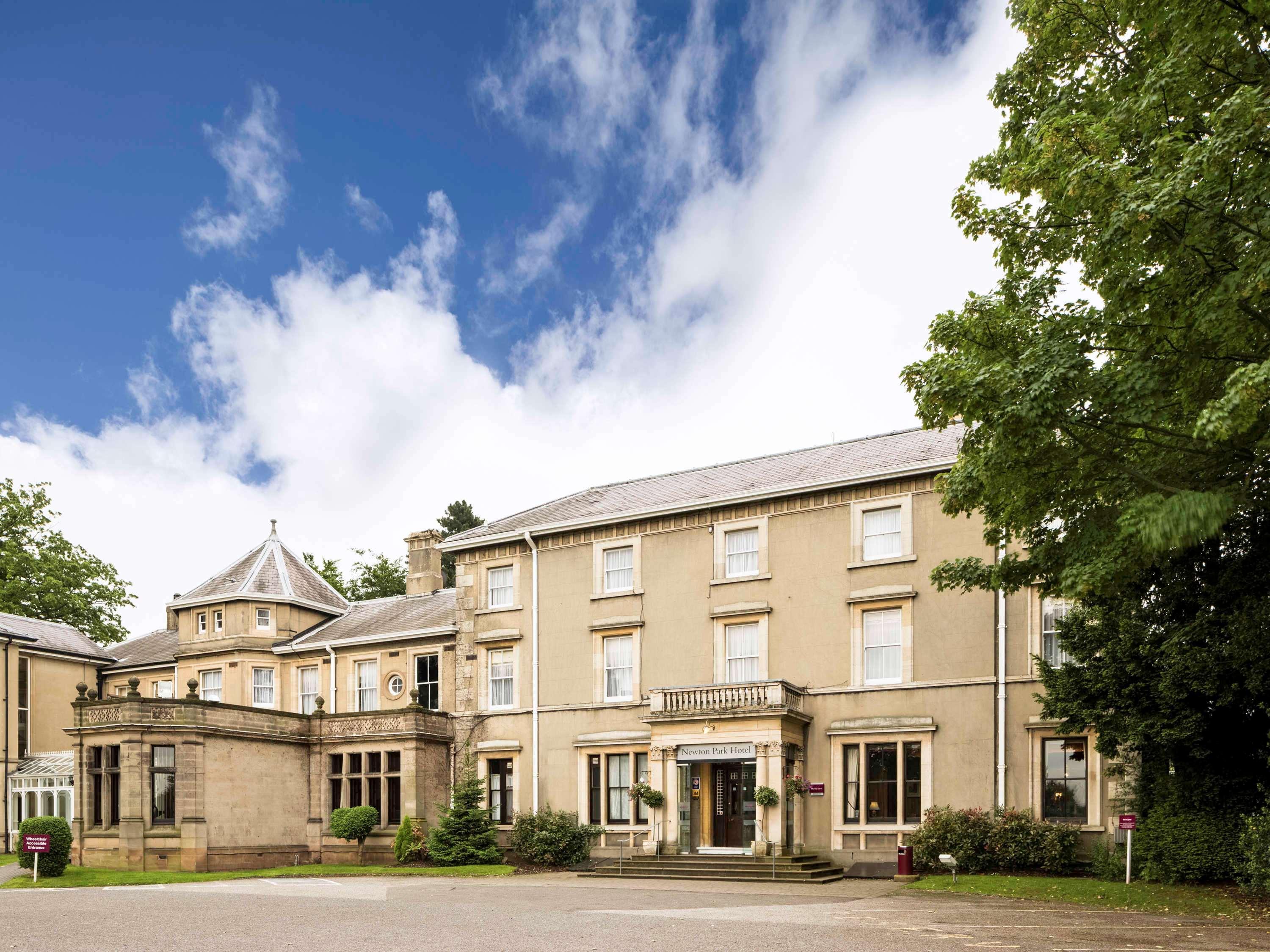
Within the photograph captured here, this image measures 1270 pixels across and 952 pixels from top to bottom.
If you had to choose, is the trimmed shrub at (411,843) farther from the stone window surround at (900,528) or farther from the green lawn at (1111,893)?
the stone window surround at (900,528)

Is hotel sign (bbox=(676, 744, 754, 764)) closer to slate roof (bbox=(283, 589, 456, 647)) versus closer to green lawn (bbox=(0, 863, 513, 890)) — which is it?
green lawn (bbox=(0, 863, 513, 890))

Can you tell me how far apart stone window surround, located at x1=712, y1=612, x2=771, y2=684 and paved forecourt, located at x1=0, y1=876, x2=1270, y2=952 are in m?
7.42

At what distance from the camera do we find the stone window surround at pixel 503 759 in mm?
33719

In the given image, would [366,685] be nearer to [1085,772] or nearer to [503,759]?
[503,759]

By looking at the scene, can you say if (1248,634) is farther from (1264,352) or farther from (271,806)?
(271,806)

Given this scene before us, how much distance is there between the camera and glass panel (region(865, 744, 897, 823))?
28328mm

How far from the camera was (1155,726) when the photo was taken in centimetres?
2081

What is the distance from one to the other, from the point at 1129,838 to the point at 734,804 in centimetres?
1047

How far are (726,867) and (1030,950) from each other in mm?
14651

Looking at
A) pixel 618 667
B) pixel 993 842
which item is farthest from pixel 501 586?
pixel 993 842

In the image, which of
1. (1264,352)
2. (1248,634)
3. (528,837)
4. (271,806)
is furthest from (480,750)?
(1264,352)

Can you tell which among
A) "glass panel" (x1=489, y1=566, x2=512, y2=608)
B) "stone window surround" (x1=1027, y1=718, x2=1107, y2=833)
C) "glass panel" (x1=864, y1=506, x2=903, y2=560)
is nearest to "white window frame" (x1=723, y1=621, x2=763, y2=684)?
"glass panel" (x1=864, y1=506, x2=903, y2=560)

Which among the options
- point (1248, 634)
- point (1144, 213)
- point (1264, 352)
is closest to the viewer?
point (1144, 213)

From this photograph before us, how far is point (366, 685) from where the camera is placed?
126ft
